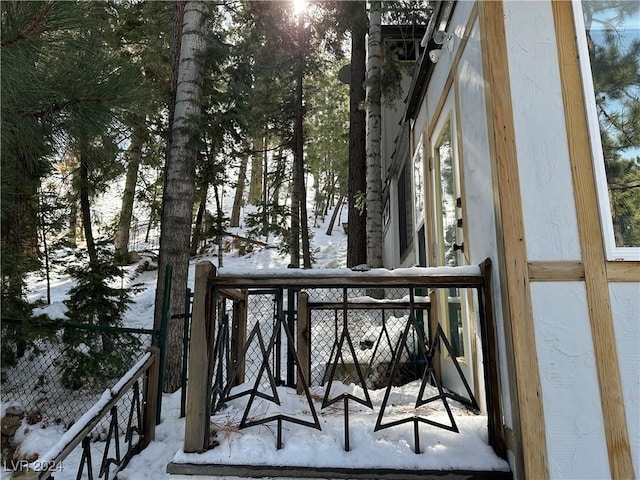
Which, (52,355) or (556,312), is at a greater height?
(556,312)

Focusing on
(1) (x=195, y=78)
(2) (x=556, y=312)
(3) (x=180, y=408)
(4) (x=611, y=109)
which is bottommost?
(3) (x=180, y=408)

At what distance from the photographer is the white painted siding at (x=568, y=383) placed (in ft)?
5.05

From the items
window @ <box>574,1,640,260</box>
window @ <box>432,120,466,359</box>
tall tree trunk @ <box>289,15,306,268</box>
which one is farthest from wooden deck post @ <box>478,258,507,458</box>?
tall tree trunk @ <box>289,15,306,268</box>

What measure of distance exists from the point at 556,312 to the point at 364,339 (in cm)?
412

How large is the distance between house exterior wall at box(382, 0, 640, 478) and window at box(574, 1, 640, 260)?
6 centimetres

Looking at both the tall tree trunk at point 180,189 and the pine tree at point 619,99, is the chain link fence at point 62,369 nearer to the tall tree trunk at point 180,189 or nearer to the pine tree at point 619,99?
the tall tree trunk at point 180,189

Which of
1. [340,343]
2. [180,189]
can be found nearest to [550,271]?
[340,343]

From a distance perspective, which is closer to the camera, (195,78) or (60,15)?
(60,15)

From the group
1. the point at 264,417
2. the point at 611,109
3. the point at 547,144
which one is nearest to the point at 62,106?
the point at 264,417

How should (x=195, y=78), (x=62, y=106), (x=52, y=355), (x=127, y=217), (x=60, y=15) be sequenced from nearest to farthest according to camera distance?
1. (x=60, y=15)
2. (x=62, y=106)
3. (x=195, y=78)
4. (x=52, y=355)
5. (x=127, y=217)

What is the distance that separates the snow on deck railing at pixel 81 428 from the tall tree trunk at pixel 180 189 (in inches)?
55.3

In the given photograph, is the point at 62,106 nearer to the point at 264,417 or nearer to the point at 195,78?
the point at 264,417

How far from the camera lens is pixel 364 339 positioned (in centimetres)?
560

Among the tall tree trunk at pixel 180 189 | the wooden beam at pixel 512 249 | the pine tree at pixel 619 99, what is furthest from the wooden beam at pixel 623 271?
the tall tree trunk at pixel 180 189
